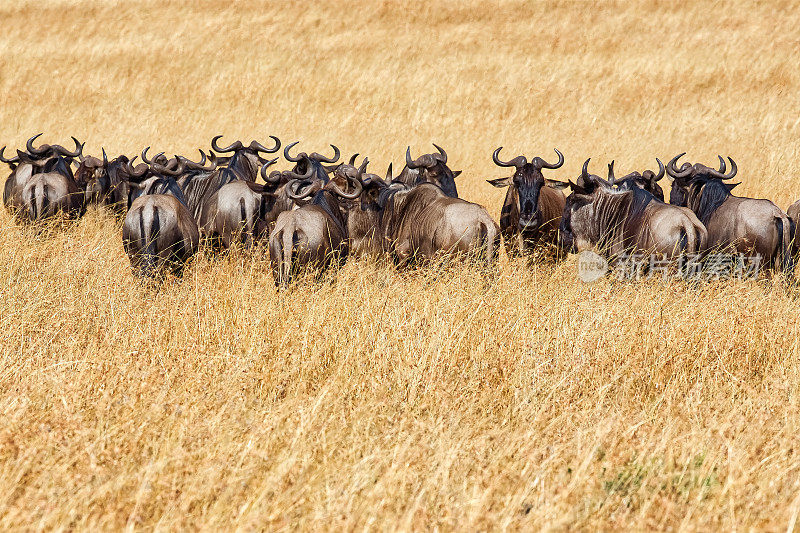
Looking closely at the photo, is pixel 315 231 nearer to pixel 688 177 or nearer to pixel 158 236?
pixel 158 236

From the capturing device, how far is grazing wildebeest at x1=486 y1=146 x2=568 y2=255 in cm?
877

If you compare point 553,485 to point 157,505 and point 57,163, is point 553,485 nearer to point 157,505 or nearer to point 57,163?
point 157,505

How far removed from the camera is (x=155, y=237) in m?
7.81

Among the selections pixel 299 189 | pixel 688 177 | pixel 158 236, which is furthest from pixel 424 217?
pixel 688 177

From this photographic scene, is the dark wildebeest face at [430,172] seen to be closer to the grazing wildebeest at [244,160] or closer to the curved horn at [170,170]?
the grazing wildebeest at [244,160]

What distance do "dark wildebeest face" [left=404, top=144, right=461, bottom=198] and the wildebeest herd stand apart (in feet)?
0.05

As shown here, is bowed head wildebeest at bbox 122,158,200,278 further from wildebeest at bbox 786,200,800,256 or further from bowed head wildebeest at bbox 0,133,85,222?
wildebeest at bbox 786,200,800,256

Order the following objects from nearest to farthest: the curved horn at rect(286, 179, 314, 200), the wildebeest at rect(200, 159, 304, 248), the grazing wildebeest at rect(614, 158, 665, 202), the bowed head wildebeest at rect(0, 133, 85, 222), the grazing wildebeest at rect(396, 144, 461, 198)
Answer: the curved horn at rect(286, 179, 314, 200)
the grazing wildebeest at rect(614, 158, 665, 202)
the wildebeest at rect(200, 159, 304, 248)
the grazing wildebeest at rect(396, 144, 461, 198)
the bowed head wildebeest at rect(0, 133, 85, 222)

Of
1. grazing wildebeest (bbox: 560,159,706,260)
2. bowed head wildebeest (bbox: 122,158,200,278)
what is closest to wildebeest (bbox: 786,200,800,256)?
grazing wildebeest (bbox: 560,159,706,260)

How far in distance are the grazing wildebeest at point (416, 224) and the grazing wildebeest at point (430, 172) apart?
0.31 m

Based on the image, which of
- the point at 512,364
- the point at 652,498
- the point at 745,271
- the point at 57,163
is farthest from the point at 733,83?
the point at 652,498

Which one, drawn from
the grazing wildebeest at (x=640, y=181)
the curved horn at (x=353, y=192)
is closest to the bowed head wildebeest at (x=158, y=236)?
the curved horn at (x=353, y=192)

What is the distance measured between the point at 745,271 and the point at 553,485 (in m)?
5.14

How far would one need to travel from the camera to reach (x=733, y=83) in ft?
67.3
